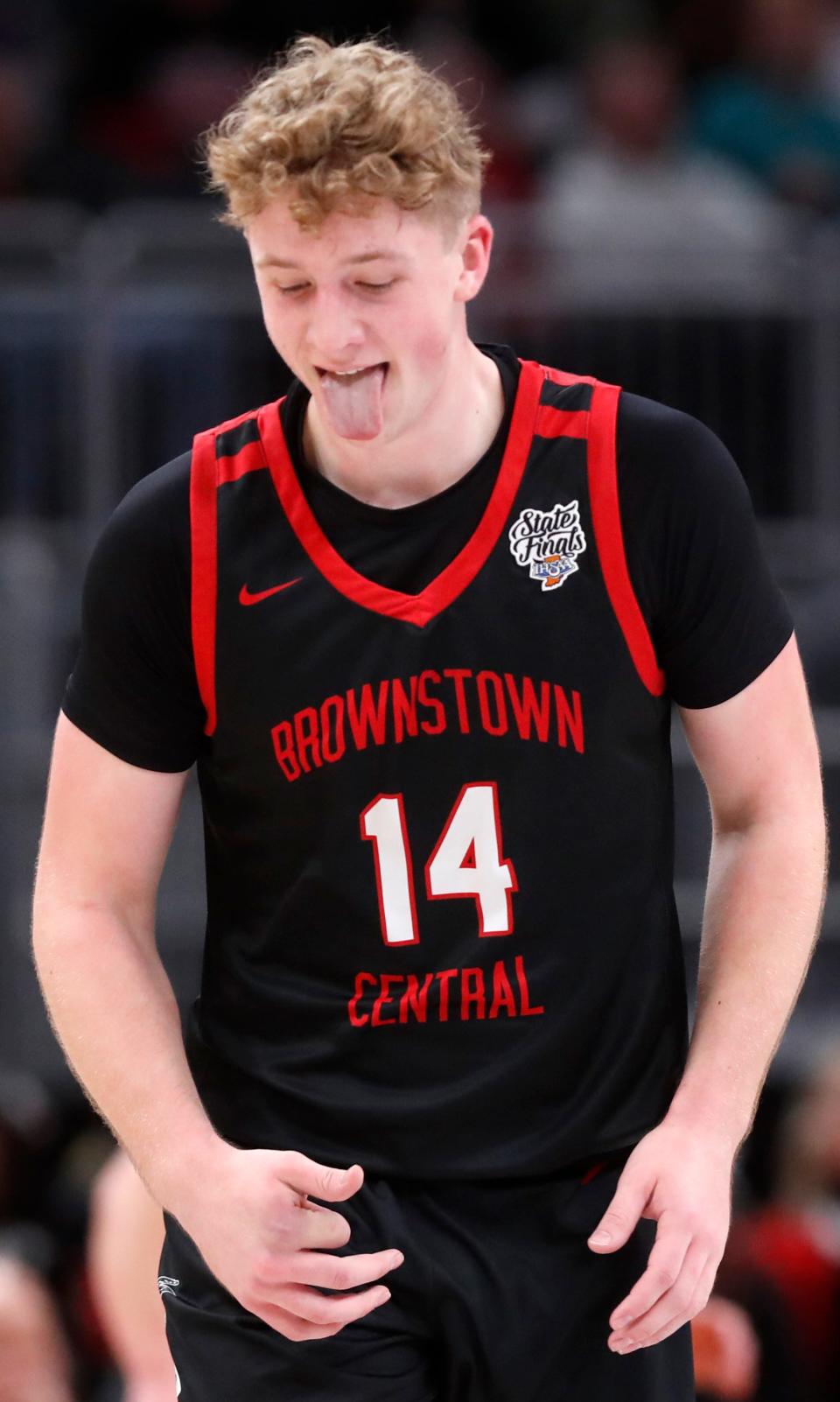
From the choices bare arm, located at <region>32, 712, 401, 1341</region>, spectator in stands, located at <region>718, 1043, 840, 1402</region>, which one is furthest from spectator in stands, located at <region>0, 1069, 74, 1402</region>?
bare arm, located at <region>32, 712, 401, 1341</region>

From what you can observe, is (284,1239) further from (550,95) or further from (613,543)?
(550,95)

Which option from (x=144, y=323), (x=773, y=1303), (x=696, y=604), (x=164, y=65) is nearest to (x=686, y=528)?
(x=696, y=604)

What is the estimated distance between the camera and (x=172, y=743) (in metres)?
2.63

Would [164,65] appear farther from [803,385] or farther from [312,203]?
[312,203]

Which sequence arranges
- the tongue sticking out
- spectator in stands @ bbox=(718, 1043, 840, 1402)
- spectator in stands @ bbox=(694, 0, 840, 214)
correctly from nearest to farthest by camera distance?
the tongue sticking out
spectator in stands @ bbox=(718, 1043, 840, 1402)
spectator in stands @ bbox=(694, 0, 840, 214)

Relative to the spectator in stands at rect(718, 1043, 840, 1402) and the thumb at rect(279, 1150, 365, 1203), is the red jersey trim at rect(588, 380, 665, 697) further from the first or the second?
the spectator in stands at rect(718, 1043, 840, 1402)

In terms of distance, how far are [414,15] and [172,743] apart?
7.20m

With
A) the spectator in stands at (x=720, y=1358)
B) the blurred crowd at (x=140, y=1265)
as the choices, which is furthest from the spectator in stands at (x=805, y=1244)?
the spectator in stands at (x=720, y=1358)

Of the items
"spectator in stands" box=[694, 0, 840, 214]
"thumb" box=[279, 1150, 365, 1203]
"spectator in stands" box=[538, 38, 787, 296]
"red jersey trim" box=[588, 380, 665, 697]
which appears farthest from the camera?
"spectator in stands" box=[694, 0, 840, 214]

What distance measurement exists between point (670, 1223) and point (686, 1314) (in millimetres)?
136

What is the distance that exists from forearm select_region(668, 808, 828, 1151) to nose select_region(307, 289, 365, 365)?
0.82 meters

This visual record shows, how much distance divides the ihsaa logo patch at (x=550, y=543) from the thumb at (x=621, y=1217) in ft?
2.45

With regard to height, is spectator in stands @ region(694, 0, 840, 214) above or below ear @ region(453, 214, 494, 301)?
above

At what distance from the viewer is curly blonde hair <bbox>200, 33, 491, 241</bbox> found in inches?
93.1
